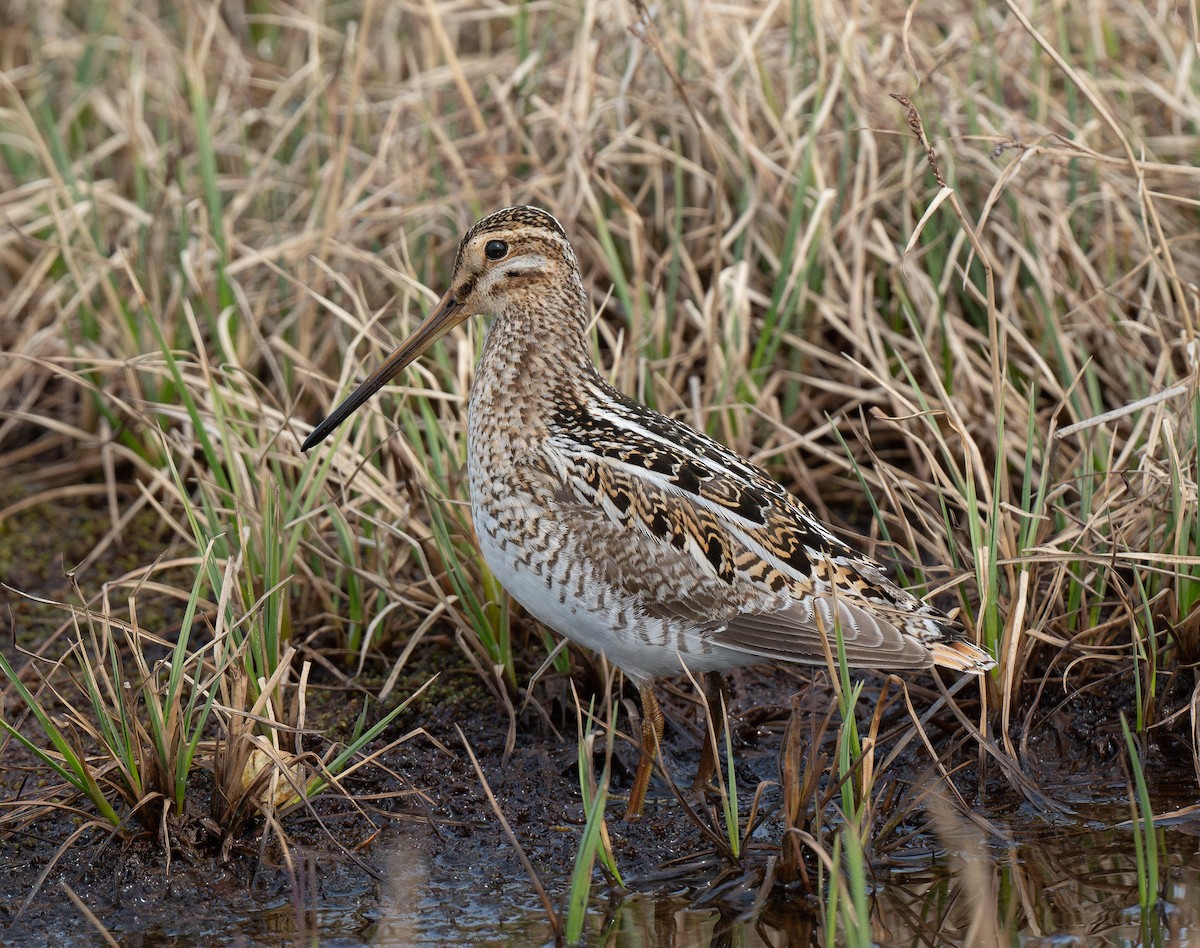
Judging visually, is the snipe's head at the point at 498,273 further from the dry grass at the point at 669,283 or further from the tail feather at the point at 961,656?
the tail feather at the point at 961,656

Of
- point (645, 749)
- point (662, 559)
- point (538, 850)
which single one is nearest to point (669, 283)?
point (662, 559)

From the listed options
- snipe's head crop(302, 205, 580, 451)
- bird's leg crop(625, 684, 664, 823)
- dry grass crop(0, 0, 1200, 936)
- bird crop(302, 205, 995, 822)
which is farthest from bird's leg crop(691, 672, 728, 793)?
snipe's head crop(302, 205, 580, 451)

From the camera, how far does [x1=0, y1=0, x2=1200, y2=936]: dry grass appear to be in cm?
454

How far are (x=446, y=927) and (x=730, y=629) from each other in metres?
0.95

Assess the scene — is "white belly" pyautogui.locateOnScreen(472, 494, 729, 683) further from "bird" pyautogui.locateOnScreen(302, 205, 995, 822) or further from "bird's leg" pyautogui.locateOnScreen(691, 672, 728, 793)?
"bird's leg" pyautogui.locateOnScreen(691, 672, 728, 793)

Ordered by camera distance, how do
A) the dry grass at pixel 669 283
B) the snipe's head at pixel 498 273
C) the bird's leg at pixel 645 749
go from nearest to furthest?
1. the bird's leg at pixel 645 749
2. the snipe's head at pixel 498 273
3. the dry grass at pixel 669 283

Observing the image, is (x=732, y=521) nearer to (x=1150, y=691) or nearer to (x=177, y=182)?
(x=1150, y=691)

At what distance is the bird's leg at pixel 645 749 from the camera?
4.00 metres

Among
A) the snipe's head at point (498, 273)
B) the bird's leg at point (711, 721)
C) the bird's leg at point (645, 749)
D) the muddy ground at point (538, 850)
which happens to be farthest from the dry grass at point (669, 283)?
the bird's leg at point (711, 721)

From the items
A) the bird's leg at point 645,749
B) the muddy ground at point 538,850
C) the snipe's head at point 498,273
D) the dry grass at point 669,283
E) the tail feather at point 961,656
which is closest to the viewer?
the muddy ground at point 538,850

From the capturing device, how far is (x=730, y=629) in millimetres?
3834

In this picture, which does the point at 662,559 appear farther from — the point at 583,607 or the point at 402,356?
the point at 402,356

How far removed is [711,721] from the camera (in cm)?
400

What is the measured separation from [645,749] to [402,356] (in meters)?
1.27
